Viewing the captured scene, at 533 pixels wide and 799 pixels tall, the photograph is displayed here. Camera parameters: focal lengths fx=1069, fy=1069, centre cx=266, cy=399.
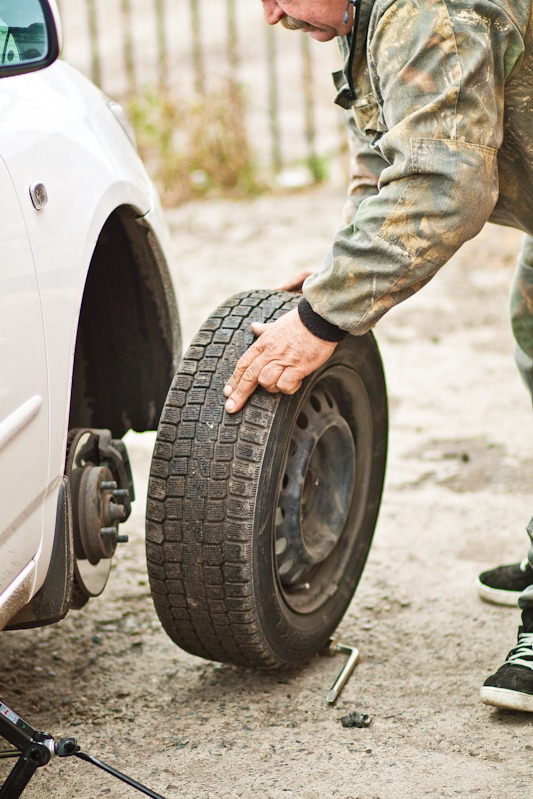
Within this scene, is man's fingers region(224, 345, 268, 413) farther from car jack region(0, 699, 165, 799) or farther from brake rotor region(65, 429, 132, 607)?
car jack region(0, 699, 165, 799)

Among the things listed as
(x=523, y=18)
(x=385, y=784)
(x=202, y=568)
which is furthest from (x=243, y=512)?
(x=523, y=18)

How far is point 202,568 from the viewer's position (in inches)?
90.7

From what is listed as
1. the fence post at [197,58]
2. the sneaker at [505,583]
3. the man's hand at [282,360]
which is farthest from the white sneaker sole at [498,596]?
the fence post at [197,58]

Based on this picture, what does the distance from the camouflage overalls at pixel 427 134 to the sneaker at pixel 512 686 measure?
33.8 inches

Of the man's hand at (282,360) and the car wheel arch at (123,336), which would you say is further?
the car wheel arch at (123,336)

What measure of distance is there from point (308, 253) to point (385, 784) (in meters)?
4.67

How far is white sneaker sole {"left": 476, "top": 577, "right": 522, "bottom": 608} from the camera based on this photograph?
2967 mm

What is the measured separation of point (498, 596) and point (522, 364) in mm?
668

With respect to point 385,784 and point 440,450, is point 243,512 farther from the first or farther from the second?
point 440,450

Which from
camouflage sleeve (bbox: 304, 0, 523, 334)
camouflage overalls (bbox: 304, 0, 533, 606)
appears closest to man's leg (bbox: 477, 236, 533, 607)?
camouflage overalls (bbox: 304, 0, 533, 606)

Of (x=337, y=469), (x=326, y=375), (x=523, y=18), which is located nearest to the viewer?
(x=523, y=18)

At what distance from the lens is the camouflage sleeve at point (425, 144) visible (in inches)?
80.3

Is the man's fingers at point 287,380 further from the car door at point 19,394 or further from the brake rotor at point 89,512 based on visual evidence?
the car door at point 19,394

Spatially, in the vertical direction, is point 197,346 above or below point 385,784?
above
